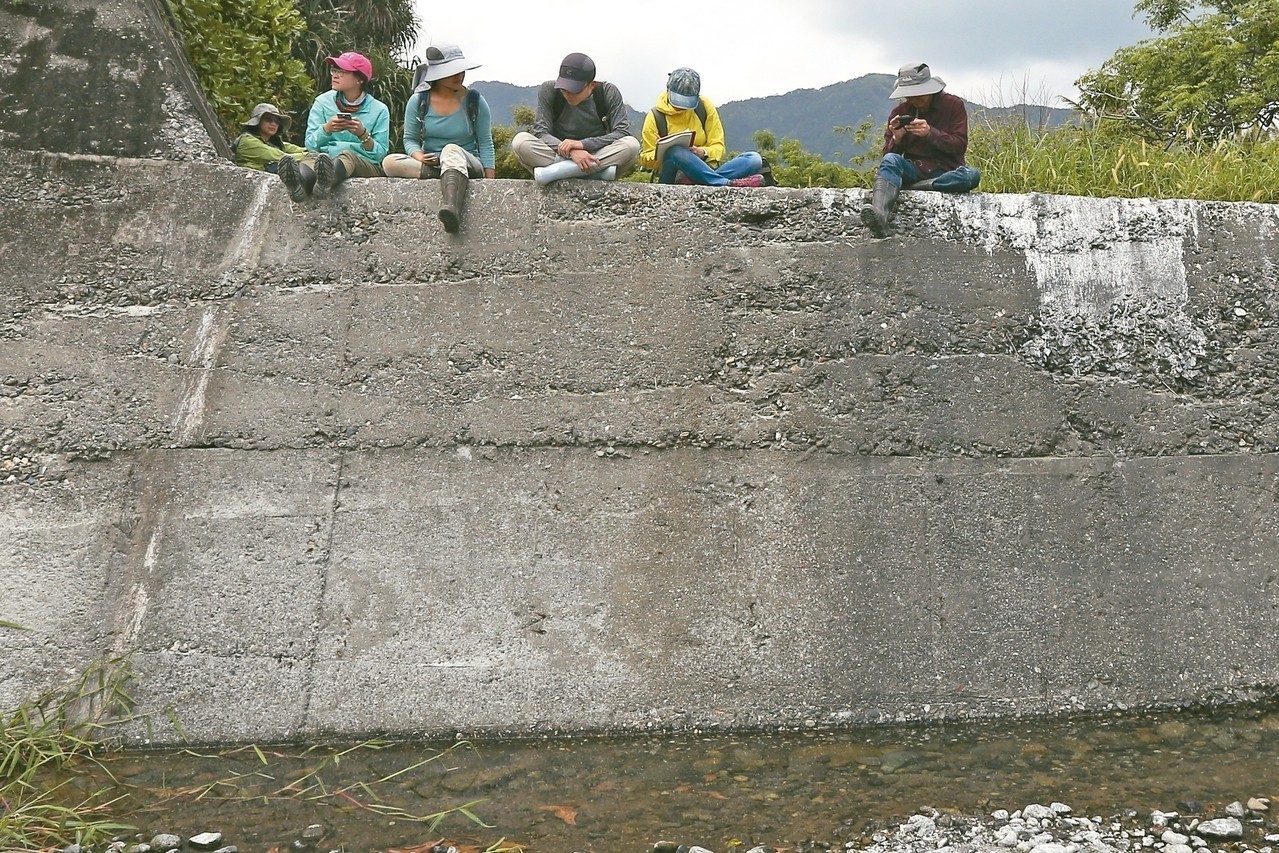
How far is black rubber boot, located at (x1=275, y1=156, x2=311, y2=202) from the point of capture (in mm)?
3883

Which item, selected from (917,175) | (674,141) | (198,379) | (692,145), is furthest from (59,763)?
(917,175)

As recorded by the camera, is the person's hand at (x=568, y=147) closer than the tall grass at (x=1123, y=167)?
Yes

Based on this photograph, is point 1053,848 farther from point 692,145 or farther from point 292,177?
point 292,177

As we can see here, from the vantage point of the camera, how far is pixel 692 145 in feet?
15.0

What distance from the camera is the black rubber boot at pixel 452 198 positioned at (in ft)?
12.7

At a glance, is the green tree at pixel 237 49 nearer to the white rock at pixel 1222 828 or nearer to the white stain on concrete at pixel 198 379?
the white stain on concrete at pixel 198 379

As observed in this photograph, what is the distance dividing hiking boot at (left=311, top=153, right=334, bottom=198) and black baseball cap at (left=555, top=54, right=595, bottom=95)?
3.44 ft

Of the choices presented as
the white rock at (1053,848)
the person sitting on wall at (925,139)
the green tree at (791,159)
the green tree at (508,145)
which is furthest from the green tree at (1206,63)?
the white rock at (1053,848)

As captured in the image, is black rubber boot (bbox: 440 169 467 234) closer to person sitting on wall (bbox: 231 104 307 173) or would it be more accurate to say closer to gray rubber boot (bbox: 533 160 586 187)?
gray rubber boot (bbox: 533 160 586 187)

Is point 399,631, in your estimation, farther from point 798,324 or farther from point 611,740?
point 798,324

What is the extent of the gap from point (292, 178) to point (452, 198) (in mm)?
622

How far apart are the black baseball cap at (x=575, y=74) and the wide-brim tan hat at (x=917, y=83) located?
1.28 meters

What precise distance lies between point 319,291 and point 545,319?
874mm

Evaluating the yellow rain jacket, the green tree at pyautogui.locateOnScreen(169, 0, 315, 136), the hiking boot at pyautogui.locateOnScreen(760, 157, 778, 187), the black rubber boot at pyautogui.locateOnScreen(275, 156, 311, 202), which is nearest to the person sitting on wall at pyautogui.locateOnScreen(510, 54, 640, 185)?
the yellow rain jacket
